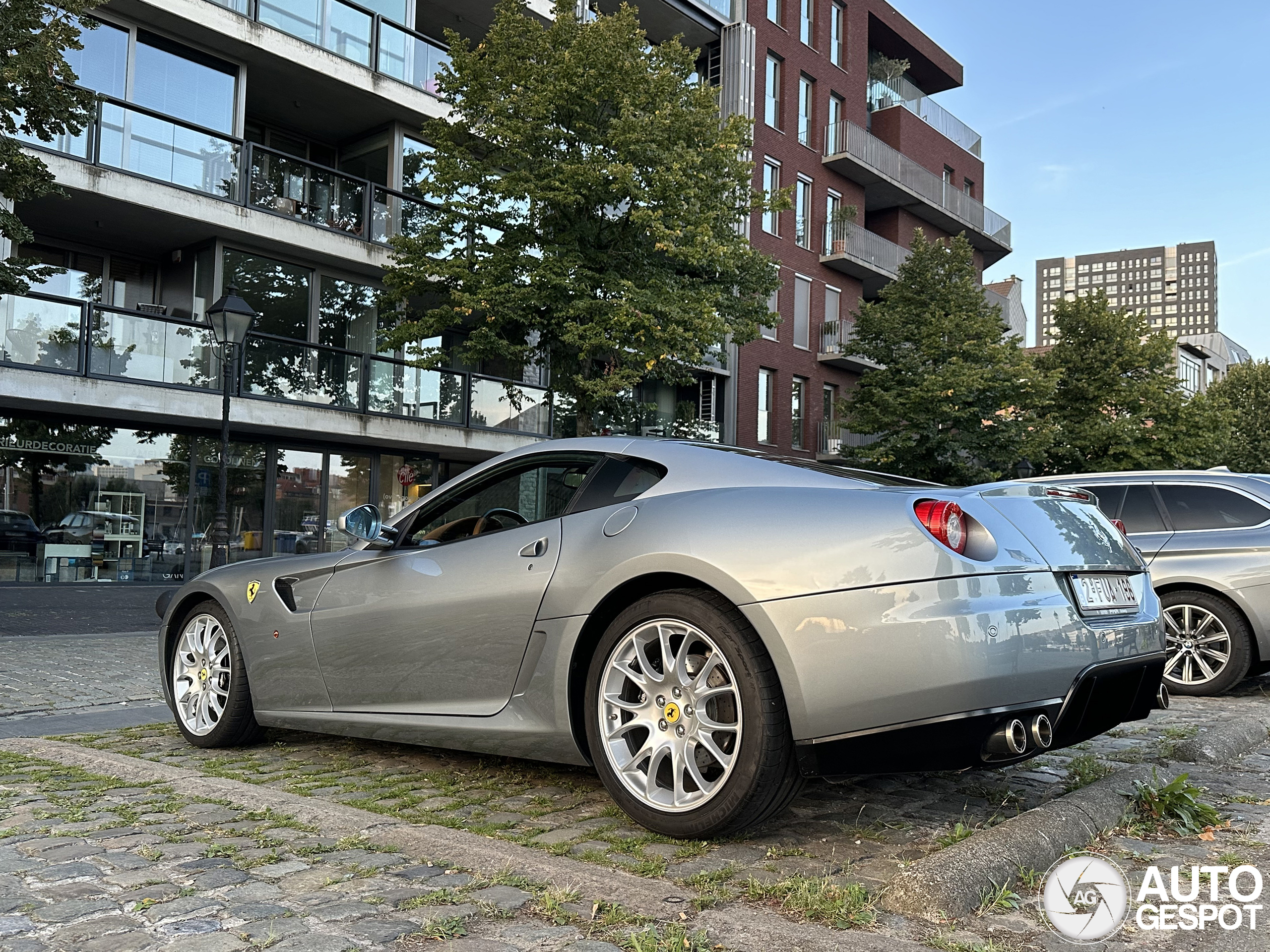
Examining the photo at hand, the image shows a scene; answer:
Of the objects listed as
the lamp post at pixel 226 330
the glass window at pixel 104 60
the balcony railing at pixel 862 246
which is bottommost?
the lamp post at pixel 226 330

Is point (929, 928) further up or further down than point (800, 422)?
further down

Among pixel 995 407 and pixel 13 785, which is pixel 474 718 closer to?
pixel 13 785

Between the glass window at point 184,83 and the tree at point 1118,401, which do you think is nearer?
the glass window at point 184,83

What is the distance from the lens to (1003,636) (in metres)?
3.21

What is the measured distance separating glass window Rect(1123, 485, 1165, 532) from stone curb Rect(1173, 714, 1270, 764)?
3.04 meters

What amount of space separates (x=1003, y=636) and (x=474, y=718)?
76.8 inches

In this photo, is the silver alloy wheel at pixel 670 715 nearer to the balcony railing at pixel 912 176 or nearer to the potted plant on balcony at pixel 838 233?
the potted plant on balcony at pixel 838 233

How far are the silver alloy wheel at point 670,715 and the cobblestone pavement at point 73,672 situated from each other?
4651 mm

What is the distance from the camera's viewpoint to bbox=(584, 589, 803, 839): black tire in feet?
10.8

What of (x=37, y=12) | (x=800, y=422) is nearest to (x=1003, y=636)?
(x=37, y=12)

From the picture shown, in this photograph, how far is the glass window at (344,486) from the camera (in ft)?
65.6

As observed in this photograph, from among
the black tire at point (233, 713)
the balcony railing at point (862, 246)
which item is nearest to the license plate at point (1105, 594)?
the black tire at point (233, 713)

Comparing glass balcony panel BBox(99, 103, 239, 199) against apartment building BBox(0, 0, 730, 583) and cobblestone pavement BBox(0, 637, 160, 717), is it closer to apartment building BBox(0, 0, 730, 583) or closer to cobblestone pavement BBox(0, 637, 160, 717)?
apartment building BBox(0, 0, 730, 583)

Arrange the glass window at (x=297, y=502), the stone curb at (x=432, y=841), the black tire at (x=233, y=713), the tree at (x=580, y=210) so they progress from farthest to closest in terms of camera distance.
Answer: the glass window at (x=297, y=502)
the tree at (x=580, y=210)
the black tire at (x=233, y=713)
the stone curb at (x=432, y=841)
